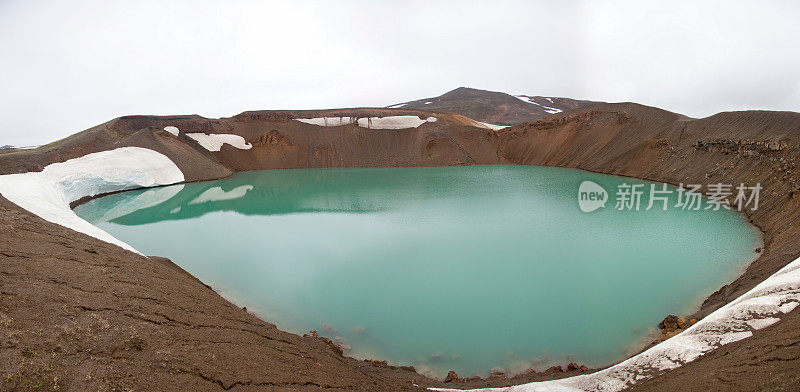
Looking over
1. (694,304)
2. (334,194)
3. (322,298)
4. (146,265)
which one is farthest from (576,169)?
(146,265)

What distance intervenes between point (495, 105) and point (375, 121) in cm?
3071

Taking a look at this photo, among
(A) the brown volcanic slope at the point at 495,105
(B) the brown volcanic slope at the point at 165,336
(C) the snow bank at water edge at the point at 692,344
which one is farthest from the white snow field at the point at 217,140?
(C) the snow bank at water edge at the point at 692,344

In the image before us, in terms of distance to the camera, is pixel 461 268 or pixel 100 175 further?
pixel 100 175

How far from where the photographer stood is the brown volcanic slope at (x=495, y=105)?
57.5 metres

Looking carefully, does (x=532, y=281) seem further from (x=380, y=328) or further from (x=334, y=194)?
(x=334, y=194)

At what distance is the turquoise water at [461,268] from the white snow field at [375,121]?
70.0 feet

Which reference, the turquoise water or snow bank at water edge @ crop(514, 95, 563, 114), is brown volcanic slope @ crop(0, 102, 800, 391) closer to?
the turquoise water

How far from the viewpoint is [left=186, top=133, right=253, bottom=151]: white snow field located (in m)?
32.8

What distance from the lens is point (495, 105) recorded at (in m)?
61.7

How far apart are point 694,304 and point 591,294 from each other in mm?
1769

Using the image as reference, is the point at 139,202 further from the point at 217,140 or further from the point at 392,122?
the point at 392,122

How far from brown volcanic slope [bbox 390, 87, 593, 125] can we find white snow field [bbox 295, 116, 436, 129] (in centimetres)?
1942

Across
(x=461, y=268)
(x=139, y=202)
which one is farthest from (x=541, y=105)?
(x=461, y=268)

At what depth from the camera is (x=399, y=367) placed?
5383 mm
